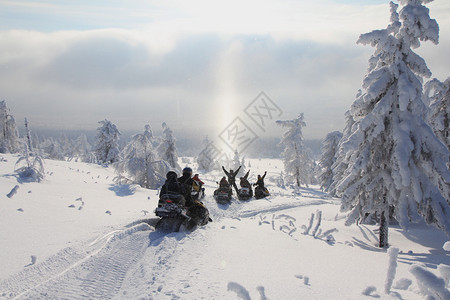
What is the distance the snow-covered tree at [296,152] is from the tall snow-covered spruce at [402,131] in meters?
33.0

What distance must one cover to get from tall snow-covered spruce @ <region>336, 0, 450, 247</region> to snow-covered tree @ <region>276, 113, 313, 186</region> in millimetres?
33024

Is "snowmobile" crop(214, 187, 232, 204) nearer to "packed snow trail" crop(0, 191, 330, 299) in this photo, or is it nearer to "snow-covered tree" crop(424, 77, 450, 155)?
"packed snow trail" crop(0, 191, 330, 299)

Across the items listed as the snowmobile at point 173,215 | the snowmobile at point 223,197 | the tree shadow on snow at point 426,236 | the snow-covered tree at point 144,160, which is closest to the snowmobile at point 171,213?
the snowmobile at point 173,215

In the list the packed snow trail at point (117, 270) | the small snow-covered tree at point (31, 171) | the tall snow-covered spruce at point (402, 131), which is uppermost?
the tall snow-covered spruce at point (402, 131)

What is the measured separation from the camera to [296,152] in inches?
1663

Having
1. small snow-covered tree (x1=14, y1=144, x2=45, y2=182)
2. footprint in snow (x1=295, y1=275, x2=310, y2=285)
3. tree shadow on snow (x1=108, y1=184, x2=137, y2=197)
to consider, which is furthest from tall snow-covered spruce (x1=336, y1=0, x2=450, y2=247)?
small snow-covered tree (x1=14, y1=144, x2=45, y2=182)

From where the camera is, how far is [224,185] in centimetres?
1658

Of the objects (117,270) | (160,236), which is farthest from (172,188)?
(117,270)

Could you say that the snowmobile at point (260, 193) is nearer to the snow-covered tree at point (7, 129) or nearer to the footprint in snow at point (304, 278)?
the footprint in snow at point (304, 278)

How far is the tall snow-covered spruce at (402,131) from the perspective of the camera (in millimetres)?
8273

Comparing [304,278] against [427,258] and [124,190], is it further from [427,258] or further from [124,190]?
[124,190]

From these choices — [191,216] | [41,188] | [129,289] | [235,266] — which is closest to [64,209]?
[41,188]

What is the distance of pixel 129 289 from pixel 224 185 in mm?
12060

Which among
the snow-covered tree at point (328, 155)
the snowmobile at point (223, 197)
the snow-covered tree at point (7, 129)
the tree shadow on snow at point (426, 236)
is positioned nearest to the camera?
the tree shadow on snow at point (426, 236)
